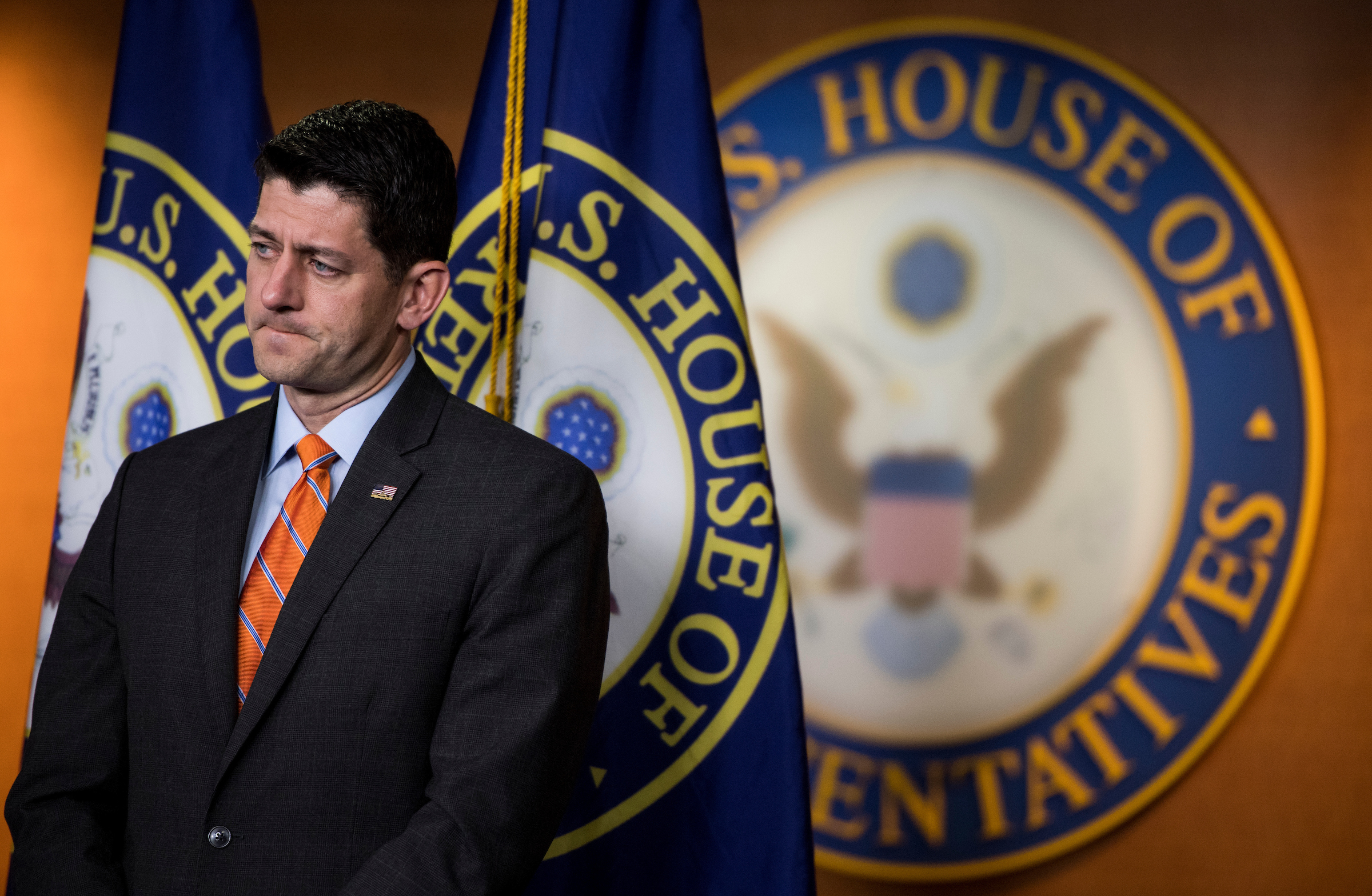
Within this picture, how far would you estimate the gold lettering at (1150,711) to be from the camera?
228 centimetres

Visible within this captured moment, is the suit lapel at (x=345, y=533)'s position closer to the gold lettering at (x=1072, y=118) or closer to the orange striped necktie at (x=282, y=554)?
the orange striped necktie at (x=282, y=554)

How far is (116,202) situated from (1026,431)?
1729 millimetres

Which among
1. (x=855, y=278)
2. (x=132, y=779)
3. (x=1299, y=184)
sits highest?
(x=1299, y=184)

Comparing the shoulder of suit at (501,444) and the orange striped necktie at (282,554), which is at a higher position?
the shoulder of suit at (501,444)

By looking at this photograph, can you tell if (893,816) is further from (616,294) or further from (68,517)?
(68,517)

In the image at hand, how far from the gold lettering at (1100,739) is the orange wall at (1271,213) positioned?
4.6 inches

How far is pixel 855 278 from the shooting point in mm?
2352

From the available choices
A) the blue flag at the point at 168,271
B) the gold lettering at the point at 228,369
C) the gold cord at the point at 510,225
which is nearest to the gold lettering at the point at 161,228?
the blue flag at the point at 168,271

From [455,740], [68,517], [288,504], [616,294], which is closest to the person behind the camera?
[455,740]

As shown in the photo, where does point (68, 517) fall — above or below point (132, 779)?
above

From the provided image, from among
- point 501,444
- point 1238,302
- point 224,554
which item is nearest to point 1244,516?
point 1238,302

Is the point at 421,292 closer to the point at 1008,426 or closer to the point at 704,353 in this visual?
the point at 704,353

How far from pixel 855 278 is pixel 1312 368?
0.92 metres

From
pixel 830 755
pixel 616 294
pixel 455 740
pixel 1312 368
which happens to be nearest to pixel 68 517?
pixel 616 294
